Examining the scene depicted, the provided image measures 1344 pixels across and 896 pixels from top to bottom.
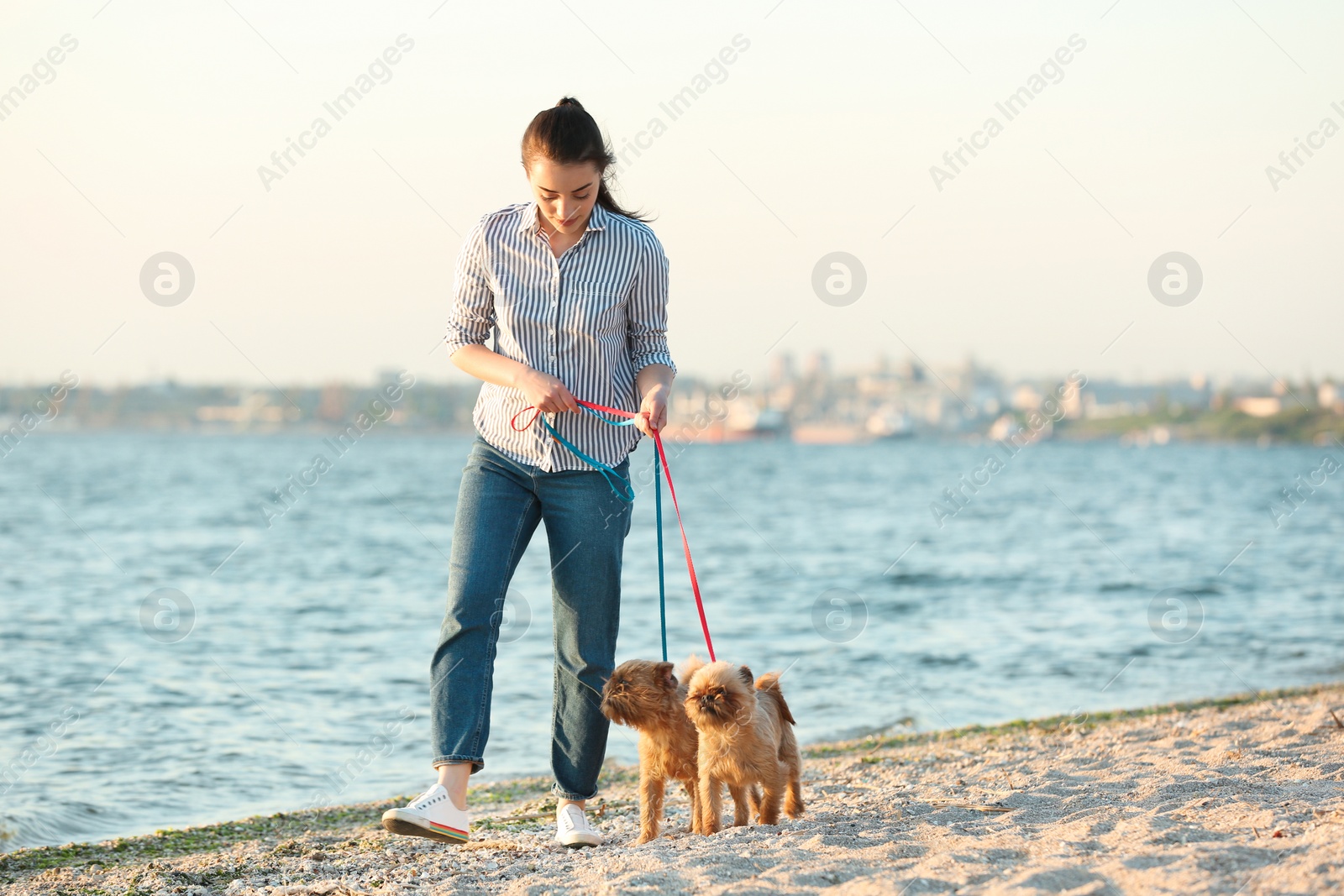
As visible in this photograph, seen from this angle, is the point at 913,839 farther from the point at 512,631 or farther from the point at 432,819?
the point at 512,631

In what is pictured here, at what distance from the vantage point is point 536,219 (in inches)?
142

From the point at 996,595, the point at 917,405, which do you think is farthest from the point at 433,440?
the point at 996,595

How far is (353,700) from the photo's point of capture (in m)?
7.69

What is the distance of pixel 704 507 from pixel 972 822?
30023 mm

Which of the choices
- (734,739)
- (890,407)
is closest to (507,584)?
(734,739)

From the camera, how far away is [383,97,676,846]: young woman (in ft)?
11.7

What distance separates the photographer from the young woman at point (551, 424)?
3.55 m

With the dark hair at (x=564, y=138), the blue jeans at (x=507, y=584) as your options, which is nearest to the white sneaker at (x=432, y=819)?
the blue jeans at (x=507, y=584)

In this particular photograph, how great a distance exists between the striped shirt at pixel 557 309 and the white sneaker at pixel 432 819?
1124 millimetres

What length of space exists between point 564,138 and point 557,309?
56 centimetres

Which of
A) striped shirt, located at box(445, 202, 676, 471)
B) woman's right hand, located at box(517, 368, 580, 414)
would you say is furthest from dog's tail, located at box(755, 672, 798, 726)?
woman's right hand, located at box(517, 368, 580, 414)

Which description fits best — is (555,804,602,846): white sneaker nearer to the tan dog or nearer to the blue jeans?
the blue jeans

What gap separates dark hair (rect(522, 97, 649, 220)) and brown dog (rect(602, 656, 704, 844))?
170cm

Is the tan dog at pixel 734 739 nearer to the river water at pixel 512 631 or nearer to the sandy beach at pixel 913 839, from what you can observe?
the sandy beach at pixel 913 839
